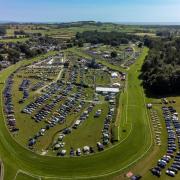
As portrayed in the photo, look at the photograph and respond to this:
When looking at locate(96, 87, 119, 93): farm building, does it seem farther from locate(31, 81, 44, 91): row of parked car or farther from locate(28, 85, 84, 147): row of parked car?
locate(31, 81, 44, 91): row of parked car

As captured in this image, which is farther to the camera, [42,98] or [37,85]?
[37,85]

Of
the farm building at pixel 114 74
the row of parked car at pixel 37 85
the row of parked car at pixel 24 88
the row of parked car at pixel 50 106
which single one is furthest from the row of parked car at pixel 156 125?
the row of parked car at pixel 37 85

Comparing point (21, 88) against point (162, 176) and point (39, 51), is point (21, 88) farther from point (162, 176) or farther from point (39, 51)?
point (39, 51)

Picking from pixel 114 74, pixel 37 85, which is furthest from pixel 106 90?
pixel 37 85

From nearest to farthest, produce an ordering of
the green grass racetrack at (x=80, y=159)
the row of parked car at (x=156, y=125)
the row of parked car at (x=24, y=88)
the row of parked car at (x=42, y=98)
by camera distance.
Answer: the green grass racetrack at (x=80, y=159) → the row of parked car at (x=156, y=125) → the row of parked car at (x=42, y=98) → the row of parked car at (x=24, y=88)

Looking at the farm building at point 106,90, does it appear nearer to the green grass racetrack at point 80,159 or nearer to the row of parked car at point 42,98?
the row of parked car at point 42,98

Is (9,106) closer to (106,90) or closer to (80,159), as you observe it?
(106,90)

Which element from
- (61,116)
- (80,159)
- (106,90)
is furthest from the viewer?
(106,90)

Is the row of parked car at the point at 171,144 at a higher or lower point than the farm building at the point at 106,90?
lower
